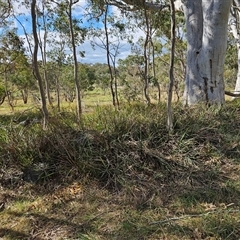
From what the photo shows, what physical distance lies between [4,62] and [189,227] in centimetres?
1692

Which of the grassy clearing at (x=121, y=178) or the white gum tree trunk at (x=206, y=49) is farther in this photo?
the white gum tree trunk at (x=206, y=49)

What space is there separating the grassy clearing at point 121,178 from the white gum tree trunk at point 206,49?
1225mm

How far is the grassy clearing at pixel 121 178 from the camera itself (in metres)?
2.12

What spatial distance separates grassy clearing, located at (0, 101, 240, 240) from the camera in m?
2.12

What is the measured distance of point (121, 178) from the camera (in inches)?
106

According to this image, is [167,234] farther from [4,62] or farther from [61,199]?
[4,62]

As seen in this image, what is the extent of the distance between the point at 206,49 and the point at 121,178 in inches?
122

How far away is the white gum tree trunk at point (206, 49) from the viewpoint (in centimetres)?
445

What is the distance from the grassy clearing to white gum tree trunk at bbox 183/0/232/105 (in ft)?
4.02

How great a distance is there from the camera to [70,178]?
9.18ft

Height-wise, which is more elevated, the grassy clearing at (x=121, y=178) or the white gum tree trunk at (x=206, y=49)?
the white gum tree trunk at (x=206, y=49)

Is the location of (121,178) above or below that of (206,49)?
below

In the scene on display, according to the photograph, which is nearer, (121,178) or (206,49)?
(121,178)

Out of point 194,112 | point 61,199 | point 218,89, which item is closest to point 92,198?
point 61,199
